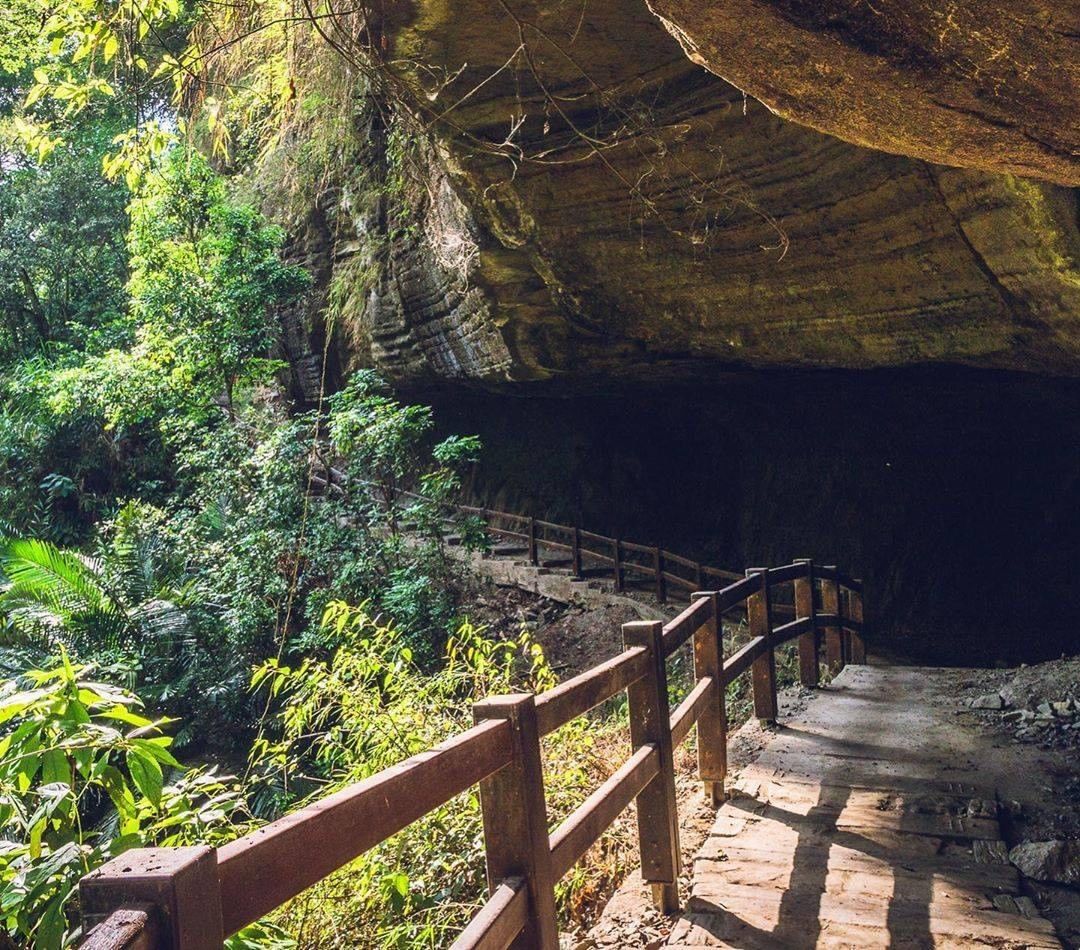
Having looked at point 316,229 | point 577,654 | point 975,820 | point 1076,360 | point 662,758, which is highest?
point 316,229

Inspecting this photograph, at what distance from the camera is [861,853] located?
4.12 m

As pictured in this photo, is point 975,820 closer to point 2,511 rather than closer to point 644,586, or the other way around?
point 644,586

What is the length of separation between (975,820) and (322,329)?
16.2m

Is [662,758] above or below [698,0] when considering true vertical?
below

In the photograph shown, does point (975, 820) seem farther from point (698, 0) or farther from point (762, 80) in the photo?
point (698, 0)

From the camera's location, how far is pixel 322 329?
1873cm

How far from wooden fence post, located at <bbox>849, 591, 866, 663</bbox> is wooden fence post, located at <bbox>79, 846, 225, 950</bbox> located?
9.43 meters

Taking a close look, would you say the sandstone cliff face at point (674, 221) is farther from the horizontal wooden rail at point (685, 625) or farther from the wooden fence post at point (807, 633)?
the wooden fence post at point (807, 633)

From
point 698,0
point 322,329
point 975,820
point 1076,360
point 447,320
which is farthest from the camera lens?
point 322,329

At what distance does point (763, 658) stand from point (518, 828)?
4121 millimetres

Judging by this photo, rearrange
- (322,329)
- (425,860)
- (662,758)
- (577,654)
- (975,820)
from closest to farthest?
1. (662,758)
2. (425,860)
3. (975,820)
4. (577,654)
5. (322,329)

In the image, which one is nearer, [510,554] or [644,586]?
[644,586]

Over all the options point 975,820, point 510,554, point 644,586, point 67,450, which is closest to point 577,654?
point 644,586

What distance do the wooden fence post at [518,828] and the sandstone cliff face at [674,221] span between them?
3072 mm
